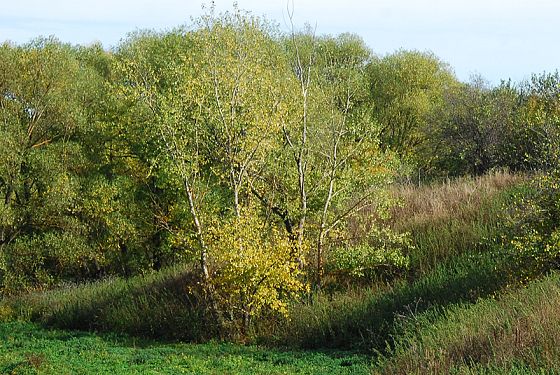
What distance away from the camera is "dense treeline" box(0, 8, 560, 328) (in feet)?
59.5

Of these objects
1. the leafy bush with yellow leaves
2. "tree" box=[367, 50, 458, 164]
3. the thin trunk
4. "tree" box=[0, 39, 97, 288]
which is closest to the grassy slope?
the leafy bush with yellow leaves

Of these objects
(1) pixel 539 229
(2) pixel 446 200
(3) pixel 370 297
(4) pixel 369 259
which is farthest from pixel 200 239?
(2) pixel 446 200

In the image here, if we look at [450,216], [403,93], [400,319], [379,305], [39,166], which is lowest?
[379,305]

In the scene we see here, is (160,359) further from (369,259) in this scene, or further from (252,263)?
(369,259)

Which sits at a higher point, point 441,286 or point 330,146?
point 330,146

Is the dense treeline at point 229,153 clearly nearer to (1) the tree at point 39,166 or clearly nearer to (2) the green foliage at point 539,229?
(1) the tree at point 39,166

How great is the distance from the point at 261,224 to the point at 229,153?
2057 millimetres

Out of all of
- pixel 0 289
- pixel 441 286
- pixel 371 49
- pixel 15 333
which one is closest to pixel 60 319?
pixel 15 333

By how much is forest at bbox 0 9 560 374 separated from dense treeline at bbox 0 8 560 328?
0.09m

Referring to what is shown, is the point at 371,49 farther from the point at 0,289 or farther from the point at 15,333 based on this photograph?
the point at 15,333

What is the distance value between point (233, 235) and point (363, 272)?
4.19m

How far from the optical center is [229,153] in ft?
59.7

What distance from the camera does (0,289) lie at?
1164 inches

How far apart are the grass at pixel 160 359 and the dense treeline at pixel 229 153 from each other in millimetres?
1619
